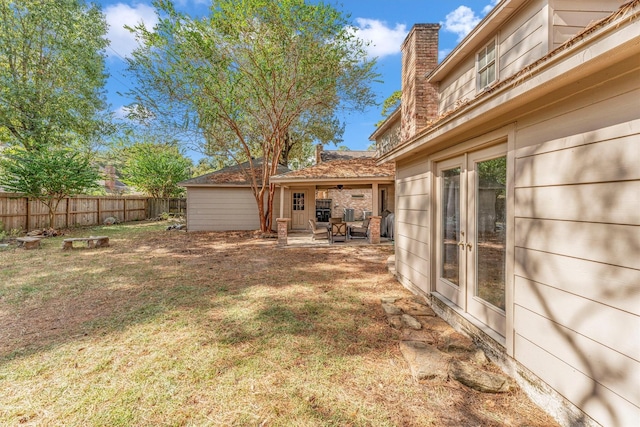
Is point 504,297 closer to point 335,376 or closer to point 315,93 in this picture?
point 335,376

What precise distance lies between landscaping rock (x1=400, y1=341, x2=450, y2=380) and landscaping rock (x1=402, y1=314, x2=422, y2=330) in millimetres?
456

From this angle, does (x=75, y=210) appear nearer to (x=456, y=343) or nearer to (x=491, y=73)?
(x=456, y=343)

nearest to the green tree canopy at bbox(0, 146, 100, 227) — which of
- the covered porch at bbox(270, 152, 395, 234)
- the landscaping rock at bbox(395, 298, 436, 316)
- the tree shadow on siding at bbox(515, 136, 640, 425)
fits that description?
the covered porch at bbox(270, 152, 395, 234)

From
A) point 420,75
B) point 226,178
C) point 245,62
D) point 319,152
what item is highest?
point 245,62

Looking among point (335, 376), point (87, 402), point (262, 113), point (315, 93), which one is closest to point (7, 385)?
point (87, 402)

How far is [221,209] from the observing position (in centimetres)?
1411

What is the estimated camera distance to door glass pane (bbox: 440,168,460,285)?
3480 millimetres

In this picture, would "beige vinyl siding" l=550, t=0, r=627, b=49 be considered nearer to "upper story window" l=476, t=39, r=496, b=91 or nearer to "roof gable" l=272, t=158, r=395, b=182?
"upper story window" l=476, t=39, r=496, b=91

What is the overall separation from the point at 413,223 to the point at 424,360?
240 cm

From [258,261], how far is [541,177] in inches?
254

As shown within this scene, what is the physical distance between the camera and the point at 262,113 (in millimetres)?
12164

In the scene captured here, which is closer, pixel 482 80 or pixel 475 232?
pixel 475 232

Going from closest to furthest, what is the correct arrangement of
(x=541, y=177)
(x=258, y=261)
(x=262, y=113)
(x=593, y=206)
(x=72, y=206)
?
(x=593, y=206)
(x=541, y=177)
(x=258, y=261)
(x=262, y=113)
(x=72, y=206)

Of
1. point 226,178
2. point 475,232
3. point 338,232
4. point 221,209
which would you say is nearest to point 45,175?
point 221,209
